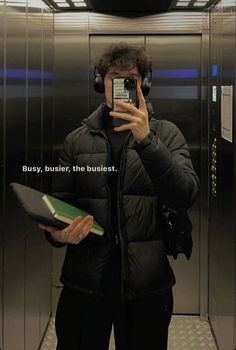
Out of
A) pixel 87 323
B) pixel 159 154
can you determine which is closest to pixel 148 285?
pixel 87 323

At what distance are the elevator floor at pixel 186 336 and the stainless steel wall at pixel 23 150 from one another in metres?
0.10

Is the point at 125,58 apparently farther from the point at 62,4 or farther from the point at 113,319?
the point at 62,4

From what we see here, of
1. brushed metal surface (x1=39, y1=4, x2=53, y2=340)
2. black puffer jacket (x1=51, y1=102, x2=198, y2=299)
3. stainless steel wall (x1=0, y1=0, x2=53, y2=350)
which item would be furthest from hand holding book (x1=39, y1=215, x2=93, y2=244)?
brushed metal surface (x1=39, y1=4, x2=53, y2=340)

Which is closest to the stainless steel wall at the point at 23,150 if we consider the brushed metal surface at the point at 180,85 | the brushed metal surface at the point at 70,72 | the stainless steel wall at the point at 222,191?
the brushed metal surface at the point at 70,72

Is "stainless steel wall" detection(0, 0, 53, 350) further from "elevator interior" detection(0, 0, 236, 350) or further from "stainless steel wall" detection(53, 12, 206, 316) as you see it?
"stainless steel wall" detection(53, 12, 206, 316)

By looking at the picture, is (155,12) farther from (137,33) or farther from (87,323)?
(87,323)

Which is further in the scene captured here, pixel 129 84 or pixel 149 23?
pixel 149 23

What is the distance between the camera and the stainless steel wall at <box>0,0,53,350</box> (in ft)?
7.93

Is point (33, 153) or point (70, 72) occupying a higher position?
point (70, 72)

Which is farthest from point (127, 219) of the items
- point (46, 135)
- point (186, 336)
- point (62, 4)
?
point (62, 4)

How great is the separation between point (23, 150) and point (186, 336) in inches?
72.0

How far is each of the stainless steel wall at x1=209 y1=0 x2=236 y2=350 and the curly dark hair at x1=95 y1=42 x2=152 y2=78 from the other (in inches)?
38.0

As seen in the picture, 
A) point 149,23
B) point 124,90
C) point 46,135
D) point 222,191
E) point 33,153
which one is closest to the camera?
point 124,90

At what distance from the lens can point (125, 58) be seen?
6.25 ft
